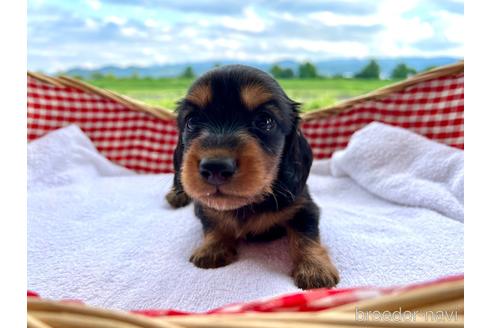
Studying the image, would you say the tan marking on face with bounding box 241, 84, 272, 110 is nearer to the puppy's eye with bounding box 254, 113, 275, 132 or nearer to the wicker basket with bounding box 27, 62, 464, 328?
the puppy's eye with bounding box 254, 113, 275, 132

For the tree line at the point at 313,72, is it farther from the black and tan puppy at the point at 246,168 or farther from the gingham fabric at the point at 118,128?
the black and tan puppy at the point at 246,168

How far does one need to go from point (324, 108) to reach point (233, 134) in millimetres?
1922

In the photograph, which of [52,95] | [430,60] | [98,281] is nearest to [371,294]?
[98,281]

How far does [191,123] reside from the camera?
2158 millimetres

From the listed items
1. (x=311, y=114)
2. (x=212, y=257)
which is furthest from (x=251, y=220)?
(x=311, y=114)

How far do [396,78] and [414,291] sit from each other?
3730 millimetres

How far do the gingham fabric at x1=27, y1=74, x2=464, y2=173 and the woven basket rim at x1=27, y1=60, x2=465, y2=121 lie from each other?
35 millimetres

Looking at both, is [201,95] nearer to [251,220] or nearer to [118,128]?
[251,220]

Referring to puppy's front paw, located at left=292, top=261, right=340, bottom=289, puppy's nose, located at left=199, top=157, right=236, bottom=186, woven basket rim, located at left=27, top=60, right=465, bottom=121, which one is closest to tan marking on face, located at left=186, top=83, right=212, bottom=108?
puppy's nose, located at left=199, top=157, right=236, bottom=186

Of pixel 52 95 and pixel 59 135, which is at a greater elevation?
pixel 52 95
